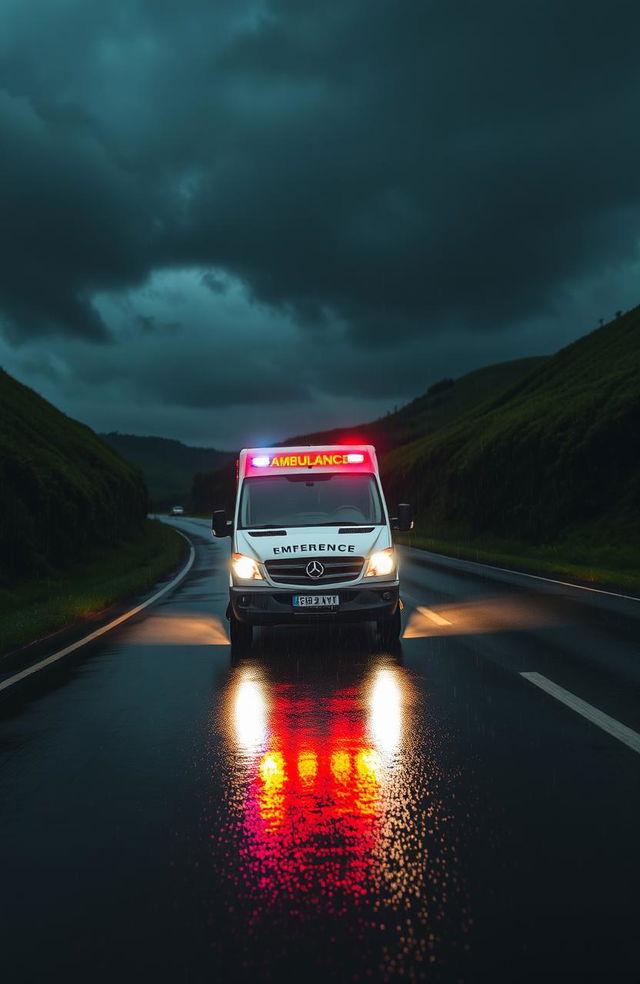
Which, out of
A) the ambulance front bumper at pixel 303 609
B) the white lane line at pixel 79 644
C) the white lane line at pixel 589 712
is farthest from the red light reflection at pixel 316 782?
the white lane line at pixel 79 644

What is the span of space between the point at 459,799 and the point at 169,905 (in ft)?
6.20

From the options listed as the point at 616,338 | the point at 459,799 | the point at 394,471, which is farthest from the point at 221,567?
the point at 394,471

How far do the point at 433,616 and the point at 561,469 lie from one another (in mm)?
30005

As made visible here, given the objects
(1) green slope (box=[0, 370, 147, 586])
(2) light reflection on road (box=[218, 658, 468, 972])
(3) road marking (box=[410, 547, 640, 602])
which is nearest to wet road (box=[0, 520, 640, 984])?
(2) light reflection on road (box=[218, 658, 468, 972])

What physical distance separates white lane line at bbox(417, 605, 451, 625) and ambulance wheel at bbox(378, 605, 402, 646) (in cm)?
235

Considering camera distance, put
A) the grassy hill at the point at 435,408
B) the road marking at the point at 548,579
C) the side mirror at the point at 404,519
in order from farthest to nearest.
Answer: the grassy hill at the point at 435,408
the road marking at the point at 548,579
the side mirror at the point at 404,519

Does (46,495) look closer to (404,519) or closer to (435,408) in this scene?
(404,519)

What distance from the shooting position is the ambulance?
1071 centimetres

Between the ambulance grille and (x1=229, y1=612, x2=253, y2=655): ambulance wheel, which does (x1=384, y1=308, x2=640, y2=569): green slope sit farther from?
(x1=229, y1=612, x2=253, y2=655): ambulance wheel

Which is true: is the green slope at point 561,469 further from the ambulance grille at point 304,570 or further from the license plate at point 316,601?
the license plate at point 316,601

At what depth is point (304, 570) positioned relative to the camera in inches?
426

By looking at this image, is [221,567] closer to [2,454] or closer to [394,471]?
[2,454]

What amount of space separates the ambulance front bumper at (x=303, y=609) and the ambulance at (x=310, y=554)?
12mm

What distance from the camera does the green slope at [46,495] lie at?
25.0 m
